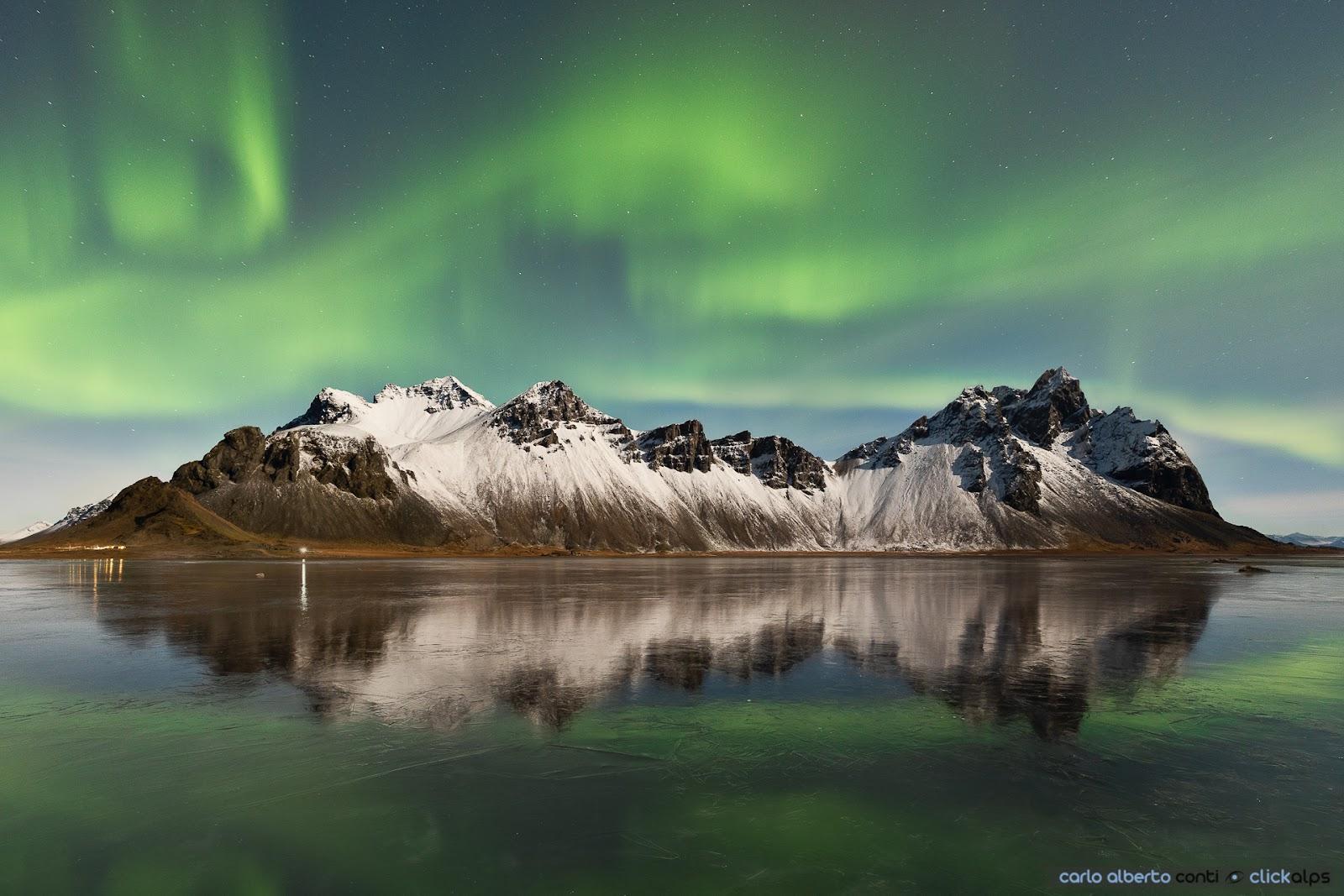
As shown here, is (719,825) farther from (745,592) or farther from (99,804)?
(745,592)

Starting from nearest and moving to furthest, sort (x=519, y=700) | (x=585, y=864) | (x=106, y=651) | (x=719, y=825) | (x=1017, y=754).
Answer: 1. (x=585, y=864)
2. (x=719, y=825)
3. (x=1017, y=754)
4. (x=519, y=700)
5. (x=106, y=651)

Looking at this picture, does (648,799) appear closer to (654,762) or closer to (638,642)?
(654,762)

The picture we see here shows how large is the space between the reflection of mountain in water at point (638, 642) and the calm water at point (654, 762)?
0.23 meters

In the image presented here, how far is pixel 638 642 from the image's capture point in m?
30.2

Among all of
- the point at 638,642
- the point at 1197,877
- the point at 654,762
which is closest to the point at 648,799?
the point at 654,762

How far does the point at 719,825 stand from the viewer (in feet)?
36.6

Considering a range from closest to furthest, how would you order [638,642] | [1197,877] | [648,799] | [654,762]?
[1197,877], [648,799], [654,762], [638,642]

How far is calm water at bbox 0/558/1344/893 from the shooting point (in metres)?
10.1

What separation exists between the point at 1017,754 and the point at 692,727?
727 cm

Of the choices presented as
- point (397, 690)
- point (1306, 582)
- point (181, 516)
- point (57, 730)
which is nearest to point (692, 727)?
point (397, 690)

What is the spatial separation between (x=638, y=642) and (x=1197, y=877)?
2245 centimetres

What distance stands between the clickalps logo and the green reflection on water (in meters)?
0.28

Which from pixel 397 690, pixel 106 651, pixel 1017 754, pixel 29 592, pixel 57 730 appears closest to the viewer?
pixel 1017 754

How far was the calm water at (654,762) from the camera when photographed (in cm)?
1005
